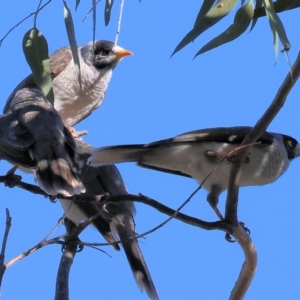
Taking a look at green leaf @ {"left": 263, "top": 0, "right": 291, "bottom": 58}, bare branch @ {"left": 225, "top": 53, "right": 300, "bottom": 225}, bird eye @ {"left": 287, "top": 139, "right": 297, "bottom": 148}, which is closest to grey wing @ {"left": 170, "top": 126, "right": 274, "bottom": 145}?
bird eye @ {"left": 287, "top": 139, "right": 297, "bottom": 148}

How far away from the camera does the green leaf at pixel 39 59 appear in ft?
11.8

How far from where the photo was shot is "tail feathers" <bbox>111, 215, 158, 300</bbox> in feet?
18.4

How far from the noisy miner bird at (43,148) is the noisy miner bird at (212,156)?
17.9 inches

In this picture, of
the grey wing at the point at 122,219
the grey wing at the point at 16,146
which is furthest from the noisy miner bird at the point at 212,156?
the grey wing at the point at 122,219

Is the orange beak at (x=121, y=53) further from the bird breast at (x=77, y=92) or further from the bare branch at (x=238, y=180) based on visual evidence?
the bare branch at (x=238, y=180)

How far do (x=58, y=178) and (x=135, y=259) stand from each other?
6.43 ft

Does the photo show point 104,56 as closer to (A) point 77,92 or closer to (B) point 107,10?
(A) point 77,92

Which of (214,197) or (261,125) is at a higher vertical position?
(214,197)

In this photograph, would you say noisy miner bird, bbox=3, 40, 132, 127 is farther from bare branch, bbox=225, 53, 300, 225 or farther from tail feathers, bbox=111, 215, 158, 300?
bare branch, bbox=225, 53, 300, 225

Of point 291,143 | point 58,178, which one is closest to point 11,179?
point 58,178

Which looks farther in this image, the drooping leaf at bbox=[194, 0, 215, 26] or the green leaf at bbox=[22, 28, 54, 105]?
the green leaf at bbox=[22, 28, 54, 105]

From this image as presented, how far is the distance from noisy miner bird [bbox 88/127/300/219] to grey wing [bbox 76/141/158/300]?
0.79 m

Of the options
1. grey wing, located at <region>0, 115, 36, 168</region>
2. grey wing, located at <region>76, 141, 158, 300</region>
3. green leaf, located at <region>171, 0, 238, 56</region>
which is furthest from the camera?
grey wing, located at <region>76, 141, 158, 300</region>

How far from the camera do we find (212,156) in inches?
183
